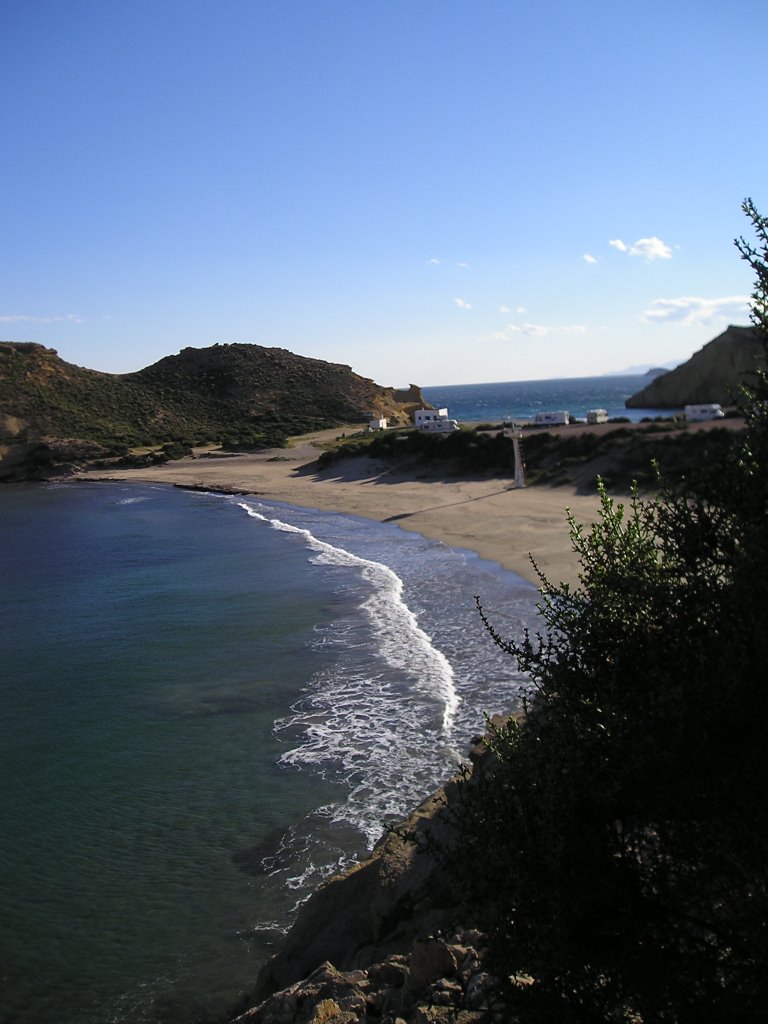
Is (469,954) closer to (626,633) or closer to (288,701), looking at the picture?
(626,633)

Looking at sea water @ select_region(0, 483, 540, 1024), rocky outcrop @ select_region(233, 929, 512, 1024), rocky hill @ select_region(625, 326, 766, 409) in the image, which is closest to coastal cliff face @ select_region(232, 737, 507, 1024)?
rocky outcrop @ select_region(233, 929, 512, 1024)

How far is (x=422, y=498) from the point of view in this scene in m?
37.2

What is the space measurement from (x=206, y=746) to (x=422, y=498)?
2542cm

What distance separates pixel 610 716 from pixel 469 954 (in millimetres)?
2262

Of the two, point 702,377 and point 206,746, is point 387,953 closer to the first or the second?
point 206,746

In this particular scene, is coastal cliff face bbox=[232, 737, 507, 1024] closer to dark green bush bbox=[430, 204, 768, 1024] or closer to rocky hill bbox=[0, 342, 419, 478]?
dark green bush bbox=[430, 204, 768, 1024]

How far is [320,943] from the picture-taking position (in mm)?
7086

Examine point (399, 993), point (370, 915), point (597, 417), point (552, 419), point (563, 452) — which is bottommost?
point (370, 915)

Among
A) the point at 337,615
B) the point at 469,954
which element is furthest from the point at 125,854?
the point at 337,615

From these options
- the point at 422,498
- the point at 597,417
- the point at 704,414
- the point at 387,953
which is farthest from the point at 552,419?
the point at 387,953

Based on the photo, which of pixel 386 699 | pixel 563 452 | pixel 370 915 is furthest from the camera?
pixel 563 452

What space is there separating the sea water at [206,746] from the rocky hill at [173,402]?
44.6 m

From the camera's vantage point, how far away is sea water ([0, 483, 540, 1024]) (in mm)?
8156

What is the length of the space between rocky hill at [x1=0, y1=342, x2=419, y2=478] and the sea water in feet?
146
